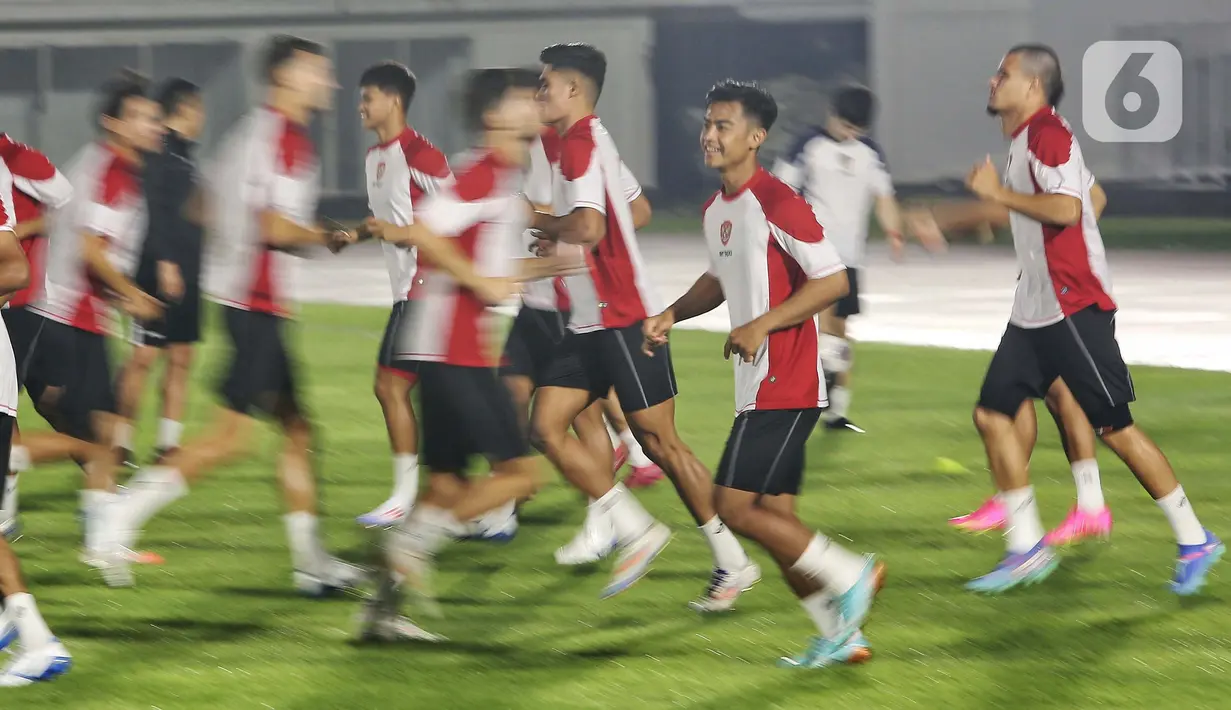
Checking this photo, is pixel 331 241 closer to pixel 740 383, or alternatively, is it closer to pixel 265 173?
pixel 265 173

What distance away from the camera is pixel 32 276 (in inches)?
301

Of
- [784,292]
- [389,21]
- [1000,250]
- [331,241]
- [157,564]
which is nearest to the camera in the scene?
[784,292]

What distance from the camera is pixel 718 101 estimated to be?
19.5 ft

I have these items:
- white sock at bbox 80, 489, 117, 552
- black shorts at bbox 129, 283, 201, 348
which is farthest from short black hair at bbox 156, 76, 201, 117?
white sock at bbox 80, 489, 117, 552

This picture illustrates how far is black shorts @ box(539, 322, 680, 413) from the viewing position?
6922mm

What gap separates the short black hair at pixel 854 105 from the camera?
10.7 meters

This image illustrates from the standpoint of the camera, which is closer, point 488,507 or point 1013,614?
point 488,507

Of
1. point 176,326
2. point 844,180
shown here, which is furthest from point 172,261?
point 844,180

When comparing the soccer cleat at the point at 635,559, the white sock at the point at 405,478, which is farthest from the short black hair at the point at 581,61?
the white sock at the point at 405,478

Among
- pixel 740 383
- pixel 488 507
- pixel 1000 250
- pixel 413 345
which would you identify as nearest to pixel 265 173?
pixel 413 345

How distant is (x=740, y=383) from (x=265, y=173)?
6.06ft

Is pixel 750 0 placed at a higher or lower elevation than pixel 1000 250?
higher

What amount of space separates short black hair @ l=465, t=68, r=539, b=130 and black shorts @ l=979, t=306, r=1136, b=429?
7.52 feet

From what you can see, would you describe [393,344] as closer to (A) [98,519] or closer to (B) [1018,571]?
(A) [98,519]
